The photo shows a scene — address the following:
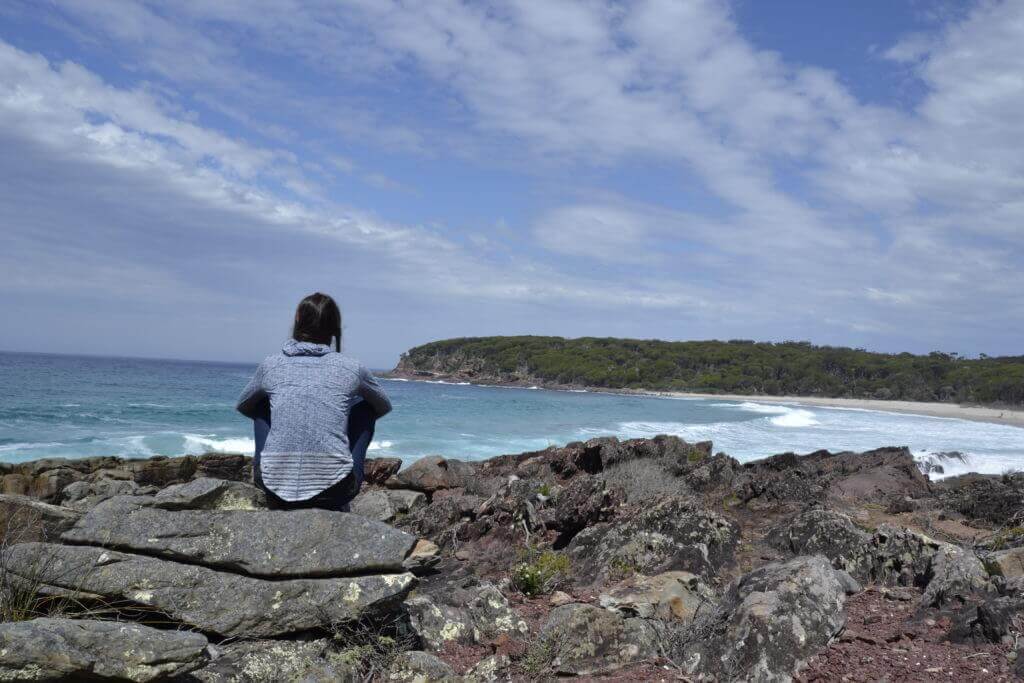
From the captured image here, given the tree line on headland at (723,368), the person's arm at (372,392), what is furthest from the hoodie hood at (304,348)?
the tree line on headland at (723,368)

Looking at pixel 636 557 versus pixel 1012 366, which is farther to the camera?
pixel 1012 366

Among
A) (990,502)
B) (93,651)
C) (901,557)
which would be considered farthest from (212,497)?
(990,502)

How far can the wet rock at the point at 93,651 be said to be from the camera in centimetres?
317

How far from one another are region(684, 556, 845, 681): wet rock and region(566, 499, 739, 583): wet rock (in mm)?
1438

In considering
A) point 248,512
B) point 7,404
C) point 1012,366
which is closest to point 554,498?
point 248,512

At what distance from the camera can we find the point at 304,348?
4.43m

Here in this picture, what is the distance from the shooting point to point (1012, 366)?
311 feet

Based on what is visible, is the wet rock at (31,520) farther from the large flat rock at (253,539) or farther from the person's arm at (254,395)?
the person's arm at (254,395)

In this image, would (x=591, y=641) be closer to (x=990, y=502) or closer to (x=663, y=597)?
(x=663, y=597)

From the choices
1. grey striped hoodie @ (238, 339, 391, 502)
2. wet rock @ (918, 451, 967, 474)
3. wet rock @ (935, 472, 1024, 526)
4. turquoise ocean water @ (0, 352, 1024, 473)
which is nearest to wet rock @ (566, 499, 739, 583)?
grey striped hoodie @ (238, 339, 391, 502)

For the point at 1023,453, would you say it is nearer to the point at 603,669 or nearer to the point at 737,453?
the point at 737,453

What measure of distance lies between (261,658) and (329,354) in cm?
168

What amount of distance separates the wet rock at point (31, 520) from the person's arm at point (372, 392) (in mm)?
2027

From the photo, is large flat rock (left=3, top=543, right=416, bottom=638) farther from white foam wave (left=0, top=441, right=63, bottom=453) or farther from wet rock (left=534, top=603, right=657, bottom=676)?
white foam wave (left=0, top=441, right=63, bottom=453)
